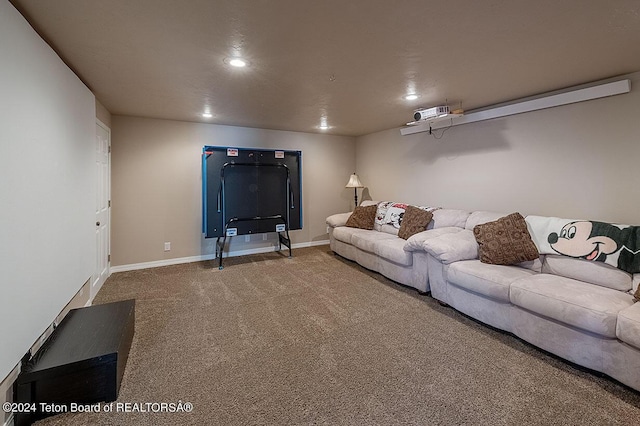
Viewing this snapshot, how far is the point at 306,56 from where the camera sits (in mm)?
2289

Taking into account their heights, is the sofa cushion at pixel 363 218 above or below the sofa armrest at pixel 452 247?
above

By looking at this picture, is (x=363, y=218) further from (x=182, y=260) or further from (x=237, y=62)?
(x=237, y=62)

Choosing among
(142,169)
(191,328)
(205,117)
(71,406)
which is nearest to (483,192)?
(191,328)

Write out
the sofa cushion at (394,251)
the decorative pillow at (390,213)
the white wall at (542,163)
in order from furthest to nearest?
1. the decorative pillow at (390,213)
2. the sofa cushion at (394,251)
3. the white wall at (542,163)

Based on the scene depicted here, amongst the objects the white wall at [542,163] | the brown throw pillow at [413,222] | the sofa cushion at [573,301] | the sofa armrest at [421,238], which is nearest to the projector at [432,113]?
the white wall at [542,163]

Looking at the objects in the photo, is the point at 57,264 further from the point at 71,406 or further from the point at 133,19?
the point at 133,19

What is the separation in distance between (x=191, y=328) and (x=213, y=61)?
2353mm

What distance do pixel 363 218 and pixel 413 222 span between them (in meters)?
1.06

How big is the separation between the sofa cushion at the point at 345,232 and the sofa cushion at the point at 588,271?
8.09 ft

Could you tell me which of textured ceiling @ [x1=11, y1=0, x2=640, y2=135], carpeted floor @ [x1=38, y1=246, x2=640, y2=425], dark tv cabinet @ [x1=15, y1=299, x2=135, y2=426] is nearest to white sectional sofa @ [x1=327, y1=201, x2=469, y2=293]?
carpeted floor @ [x1=38, y1=246, x2=640, y2=425]

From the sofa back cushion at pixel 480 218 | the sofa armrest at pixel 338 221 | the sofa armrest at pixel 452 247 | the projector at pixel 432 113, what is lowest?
the sofa armrest at pixel 452 247

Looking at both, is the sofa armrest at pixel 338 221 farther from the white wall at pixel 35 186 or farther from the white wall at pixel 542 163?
the white wall at pixel 35 186

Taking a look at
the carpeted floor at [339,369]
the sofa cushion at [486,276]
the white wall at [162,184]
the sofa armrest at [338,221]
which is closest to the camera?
the carpeted floor at [339,369]

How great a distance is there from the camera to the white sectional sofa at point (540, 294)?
5.99ft
